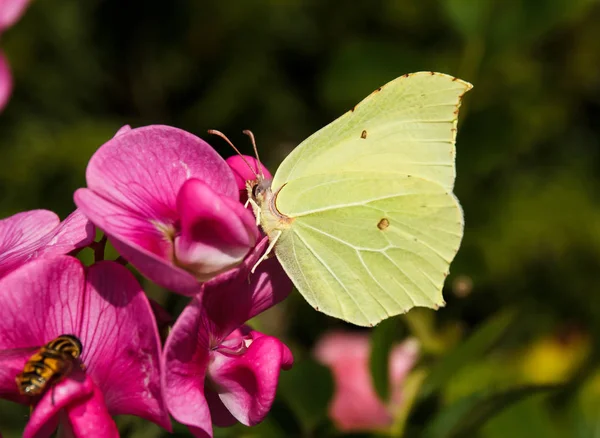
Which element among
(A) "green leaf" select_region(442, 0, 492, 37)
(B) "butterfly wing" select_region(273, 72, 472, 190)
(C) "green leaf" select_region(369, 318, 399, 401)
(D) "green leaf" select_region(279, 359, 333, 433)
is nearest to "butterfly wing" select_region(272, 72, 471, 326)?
(B) "butterfly wing" select_region(273, 72, 472, 190)

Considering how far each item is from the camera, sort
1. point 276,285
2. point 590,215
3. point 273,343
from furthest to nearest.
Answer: point 590,215 → point 276,285 → point 273,343

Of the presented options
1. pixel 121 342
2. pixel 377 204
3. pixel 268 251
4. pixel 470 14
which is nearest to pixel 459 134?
pixel 470 14

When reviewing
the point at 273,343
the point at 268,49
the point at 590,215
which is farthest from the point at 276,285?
the point at 268,49

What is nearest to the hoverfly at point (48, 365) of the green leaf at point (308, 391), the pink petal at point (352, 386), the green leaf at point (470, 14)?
the green leaf at point (308, 391)

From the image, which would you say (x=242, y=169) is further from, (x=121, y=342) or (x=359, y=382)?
(x=359, y=382)

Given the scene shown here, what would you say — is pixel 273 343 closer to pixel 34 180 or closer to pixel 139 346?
pixel 139 346

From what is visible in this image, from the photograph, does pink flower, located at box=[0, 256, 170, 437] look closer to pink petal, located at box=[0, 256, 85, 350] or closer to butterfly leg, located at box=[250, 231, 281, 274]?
pink petal, located at box=[0, 256, 85, 350]

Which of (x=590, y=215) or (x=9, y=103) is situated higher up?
(x=9, y=103)
